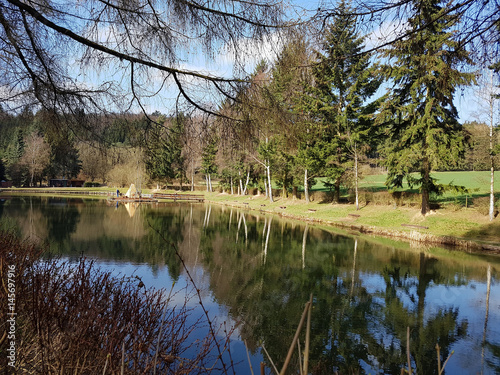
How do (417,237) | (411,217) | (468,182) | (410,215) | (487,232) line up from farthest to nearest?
(468,182)
(410,215)
(411,217)
(417,237)
(487,232)

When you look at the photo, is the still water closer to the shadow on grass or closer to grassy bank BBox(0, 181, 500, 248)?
grassy bank BBox(0, 181, 500, 248)

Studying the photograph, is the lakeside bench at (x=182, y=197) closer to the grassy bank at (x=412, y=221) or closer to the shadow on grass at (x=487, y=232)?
the grassy bank at (x=412, y=221)

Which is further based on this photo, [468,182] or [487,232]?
[468,182]

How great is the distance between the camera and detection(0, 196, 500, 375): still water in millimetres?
5863

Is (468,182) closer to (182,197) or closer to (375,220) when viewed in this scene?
(375,220)

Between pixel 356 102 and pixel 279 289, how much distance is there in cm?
1785

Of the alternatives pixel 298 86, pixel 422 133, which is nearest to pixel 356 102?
pixel 422 133

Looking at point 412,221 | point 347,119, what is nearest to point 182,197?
point 347,119

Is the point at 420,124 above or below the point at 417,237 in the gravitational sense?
above

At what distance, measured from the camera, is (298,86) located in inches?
135

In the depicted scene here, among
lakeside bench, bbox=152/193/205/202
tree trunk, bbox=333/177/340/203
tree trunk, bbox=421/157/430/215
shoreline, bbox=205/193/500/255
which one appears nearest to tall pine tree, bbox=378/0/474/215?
tree trunk, bbox=421/157/430/215

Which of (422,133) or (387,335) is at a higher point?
(422,133)

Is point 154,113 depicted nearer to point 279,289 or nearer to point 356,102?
point 279,289

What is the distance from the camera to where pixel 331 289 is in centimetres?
Result: 930
